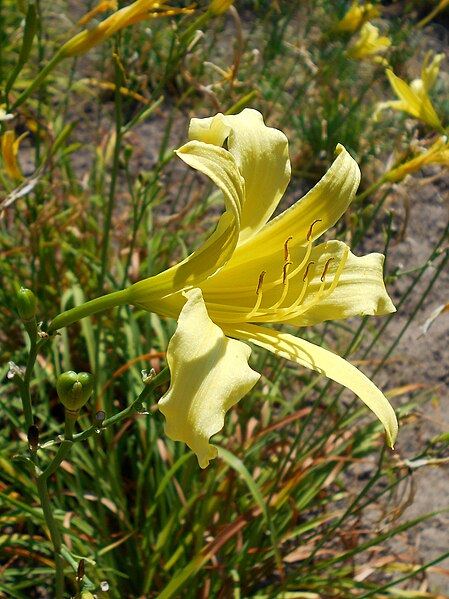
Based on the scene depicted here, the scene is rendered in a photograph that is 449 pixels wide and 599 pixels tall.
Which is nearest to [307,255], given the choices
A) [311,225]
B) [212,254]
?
[311,225]

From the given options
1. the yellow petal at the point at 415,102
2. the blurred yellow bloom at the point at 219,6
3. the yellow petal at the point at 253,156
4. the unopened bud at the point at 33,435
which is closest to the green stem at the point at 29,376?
the unopened bud at the point at 33,435

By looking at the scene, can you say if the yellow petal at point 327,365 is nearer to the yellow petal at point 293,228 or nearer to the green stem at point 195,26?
the yellow petal at point 293,228

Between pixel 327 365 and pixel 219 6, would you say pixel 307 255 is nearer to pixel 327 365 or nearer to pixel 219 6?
pixel 327 365

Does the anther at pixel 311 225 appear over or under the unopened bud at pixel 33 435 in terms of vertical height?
over

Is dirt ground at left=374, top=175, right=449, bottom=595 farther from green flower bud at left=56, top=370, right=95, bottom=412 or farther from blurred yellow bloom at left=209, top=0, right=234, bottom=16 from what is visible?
green flower bud at left=56, top=370, right=95, bottom=412

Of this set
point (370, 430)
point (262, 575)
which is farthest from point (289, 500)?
point (370, 430)

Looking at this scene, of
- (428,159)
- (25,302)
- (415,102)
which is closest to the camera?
(25,302)
